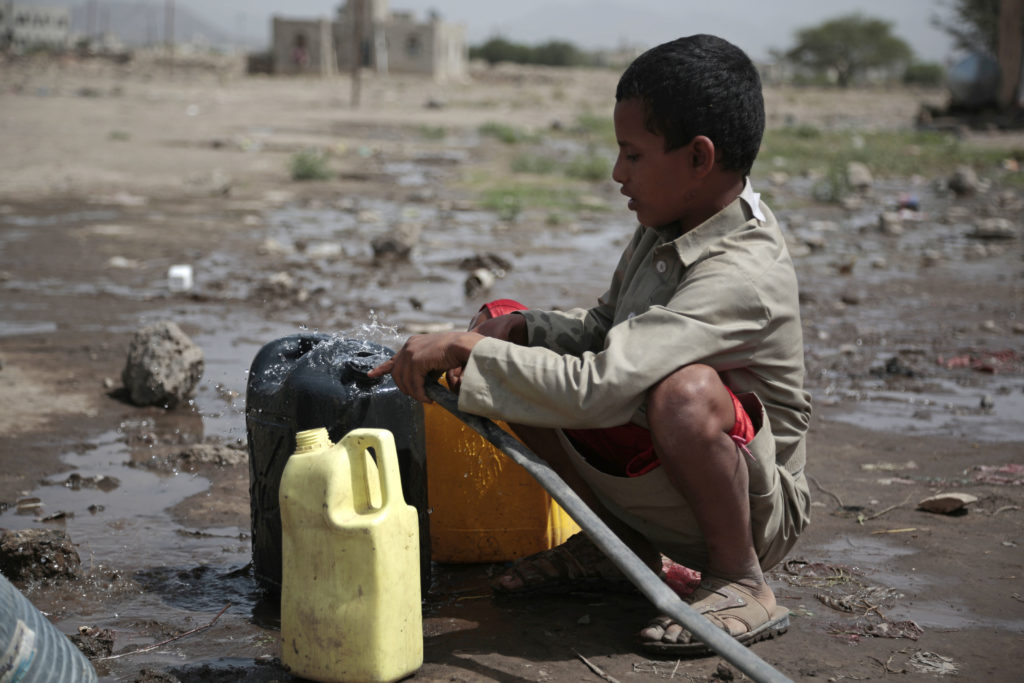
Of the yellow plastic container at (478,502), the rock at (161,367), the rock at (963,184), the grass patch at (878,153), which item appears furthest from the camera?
the grass patch at (878,153)

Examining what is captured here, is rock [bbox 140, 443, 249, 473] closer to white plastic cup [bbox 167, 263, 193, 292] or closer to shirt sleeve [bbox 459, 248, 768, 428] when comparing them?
shirt sleeve [bbox 459, 248, 768, 428]

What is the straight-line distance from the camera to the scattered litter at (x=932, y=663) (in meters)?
2.29

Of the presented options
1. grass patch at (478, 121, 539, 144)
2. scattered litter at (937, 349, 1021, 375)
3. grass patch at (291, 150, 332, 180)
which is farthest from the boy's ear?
grass patch at (478, 121, 539, 144)

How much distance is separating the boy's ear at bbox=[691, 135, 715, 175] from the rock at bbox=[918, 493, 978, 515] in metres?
1.60

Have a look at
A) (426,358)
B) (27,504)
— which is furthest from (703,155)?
(27,504)

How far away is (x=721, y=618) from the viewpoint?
2.29 metres

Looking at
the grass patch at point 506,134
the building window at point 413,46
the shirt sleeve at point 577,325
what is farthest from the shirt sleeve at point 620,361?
the building window at point 413,46

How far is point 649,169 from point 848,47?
6956cm

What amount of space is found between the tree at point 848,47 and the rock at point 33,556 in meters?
68.0

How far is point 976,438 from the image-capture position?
162 inches

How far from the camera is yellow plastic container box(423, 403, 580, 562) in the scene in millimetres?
2756

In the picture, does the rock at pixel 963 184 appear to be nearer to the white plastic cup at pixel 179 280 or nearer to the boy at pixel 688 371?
the white plastic cup at pixel 179 280

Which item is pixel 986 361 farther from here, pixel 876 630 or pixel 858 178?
pixel 858 178

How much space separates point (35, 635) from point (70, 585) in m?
0.94
